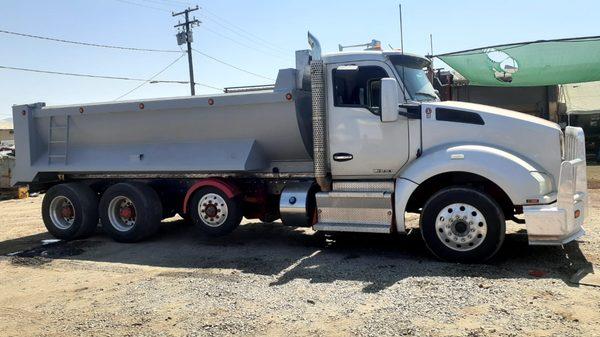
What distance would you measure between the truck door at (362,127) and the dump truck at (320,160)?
0.01m

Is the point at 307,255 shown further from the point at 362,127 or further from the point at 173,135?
the point at 173,135

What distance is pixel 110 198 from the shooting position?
29.1 ft

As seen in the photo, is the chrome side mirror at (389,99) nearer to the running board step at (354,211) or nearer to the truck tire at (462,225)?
the running board step at (354,211)

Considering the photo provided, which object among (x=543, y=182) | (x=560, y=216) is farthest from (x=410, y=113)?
(x=560, y=216)

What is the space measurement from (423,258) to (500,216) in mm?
1159

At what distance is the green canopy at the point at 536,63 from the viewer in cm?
1385

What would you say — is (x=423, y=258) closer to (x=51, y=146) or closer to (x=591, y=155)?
(x=51, y=146)

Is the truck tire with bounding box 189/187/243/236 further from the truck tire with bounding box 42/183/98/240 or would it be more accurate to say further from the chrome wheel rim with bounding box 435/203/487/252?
the chrome wheel rim with bounding box 435/203/487/252

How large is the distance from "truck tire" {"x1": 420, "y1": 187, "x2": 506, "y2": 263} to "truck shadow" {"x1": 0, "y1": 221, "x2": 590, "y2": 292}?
0.18 meters

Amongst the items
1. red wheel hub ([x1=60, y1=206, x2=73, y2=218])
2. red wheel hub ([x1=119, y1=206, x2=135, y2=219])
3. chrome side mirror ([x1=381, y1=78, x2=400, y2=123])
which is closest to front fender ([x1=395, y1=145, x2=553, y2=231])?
chrome side mirror ([x1=381, y1=78, x2=400, y2=123])

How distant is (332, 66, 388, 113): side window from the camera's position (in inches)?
275

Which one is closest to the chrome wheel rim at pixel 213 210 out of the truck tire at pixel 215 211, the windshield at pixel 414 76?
the truck tire at pixel 215 211

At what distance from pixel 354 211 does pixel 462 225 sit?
1.45m

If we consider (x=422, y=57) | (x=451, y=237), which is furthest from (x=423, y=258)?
(x=422, y=57)
